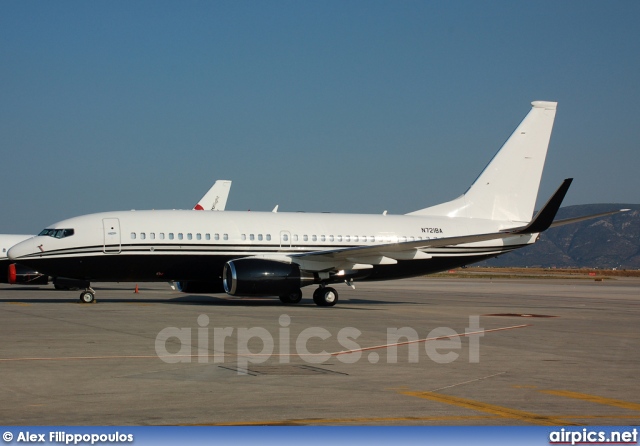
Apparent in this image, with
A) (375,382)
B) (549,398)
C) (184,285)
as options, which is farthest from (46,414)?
(184,285)

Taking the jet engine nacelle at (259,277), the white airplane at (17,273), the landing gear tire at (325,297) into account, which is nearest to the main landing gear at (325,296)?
the landing gear tire at (325,297)

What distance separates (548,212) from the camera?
32.6m

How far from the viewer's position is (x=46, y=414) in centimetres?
1005

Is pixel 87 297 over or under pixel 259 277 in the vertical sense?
under

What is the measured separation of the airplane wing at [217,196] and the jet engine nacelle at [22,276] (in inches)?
590

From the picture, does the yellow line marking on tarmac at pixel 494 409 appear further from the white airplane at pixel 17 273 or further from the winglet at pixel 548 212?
the white airplane at pixel 17 273

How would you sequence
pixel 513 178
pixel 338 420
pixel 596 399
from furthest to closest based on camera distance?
pixel 513 178 < pixel 596 399 < pixel 338 420

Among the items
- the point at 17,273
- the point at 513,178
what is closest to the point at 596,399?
the point at 513,178

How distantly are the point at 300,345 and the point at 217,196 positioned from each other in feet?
130

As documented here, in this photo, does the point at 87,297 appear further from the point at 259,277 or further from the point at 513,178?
the point at 513,178

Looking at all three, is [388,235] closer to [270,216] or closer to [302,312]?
[270,216]

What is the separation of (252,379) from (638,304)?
97.3 feet

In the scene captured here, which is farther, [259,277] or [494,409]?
[259,277]

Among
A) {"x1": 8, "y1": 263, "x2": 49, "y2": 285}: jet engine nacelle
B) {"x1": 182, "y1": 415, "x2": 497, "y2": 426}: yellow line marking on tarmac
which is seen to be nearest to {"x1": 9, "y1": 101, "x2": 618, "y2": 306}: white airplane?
{"x1": 8, "y1": 263, "x2": 49, "y2": 285}: jet engine nacelle
